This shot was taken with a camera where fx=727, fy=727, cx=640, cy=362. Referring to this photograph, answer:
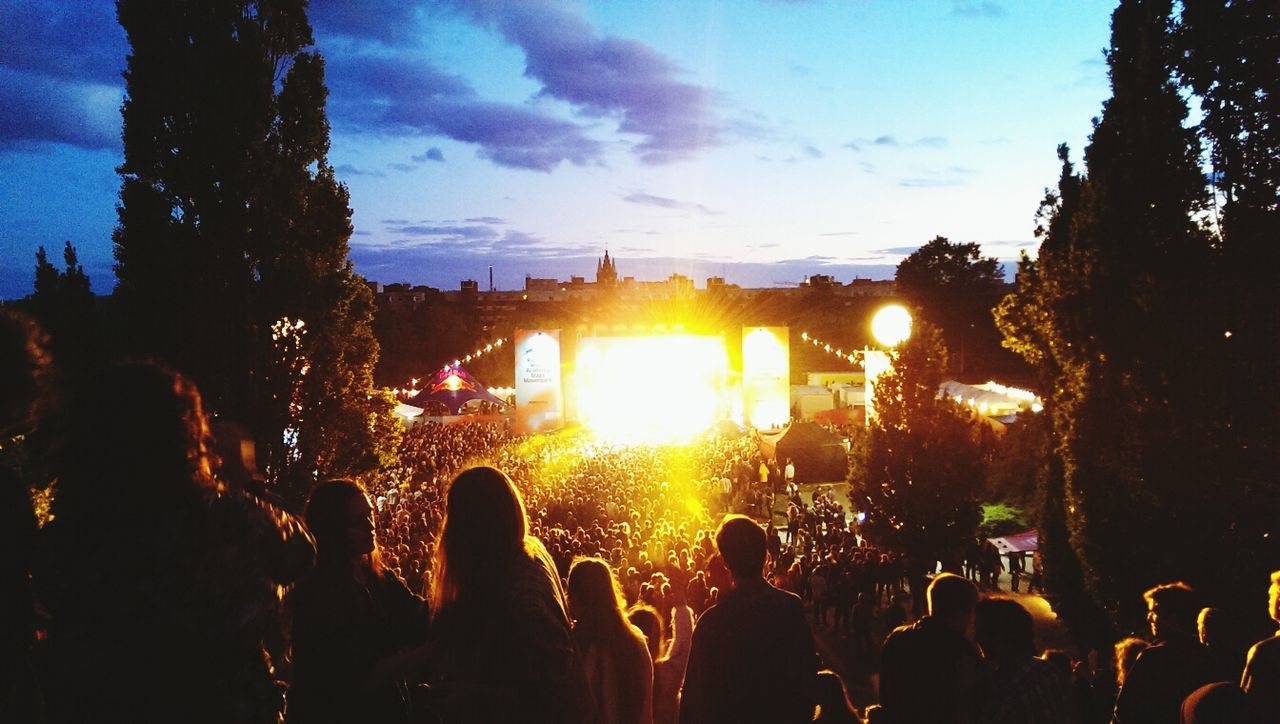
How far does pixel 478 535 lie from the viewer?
2.08 meters

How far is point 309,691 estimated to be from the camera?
238 cm

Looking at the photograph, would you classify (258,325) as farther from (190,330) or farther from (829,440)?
(829,440)

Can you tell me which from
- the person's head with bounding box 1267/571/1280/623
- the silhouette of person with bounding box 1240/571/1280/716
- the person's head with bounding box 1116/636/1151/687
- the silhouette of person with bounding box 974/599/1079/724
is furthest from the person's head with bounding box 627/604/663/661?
the person's head with bounding box 1267/571/1280/623

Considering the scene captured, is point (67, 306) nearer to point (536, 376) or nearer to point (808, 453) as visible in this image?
point (808, 453)

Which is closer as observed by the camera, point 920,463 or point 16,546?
point 16,546

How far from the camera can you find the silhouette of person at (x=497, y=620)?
1.99 metres

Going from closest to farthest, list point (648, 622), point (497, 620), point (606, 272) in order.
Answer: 1. point (497, 620)
2. point (648, 622)
3. point (606, 272)

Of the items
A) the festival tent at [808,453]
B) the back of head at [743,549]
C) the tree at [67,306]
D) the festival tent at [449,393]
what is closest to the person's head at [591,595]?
the back of head at [743,549]

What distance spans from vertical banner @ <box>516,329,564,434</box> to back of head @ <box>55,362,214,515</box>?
26309mm

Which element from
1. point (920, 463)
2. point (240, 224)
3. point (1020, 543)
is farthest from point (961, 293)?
point (240, 224)

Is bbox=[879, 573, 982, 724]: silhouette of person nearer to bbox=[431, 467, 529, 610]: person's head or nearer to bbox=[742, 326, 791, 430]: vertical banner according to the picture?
bbox=[431, 467, 529, 610]: person's head

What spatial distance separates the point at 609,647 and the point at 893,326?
10467 millimetres

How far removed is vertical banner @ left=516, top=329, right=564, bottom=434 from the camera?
28016mm

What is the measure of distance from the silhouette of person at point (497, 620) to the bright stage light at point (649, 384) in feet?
91.5
